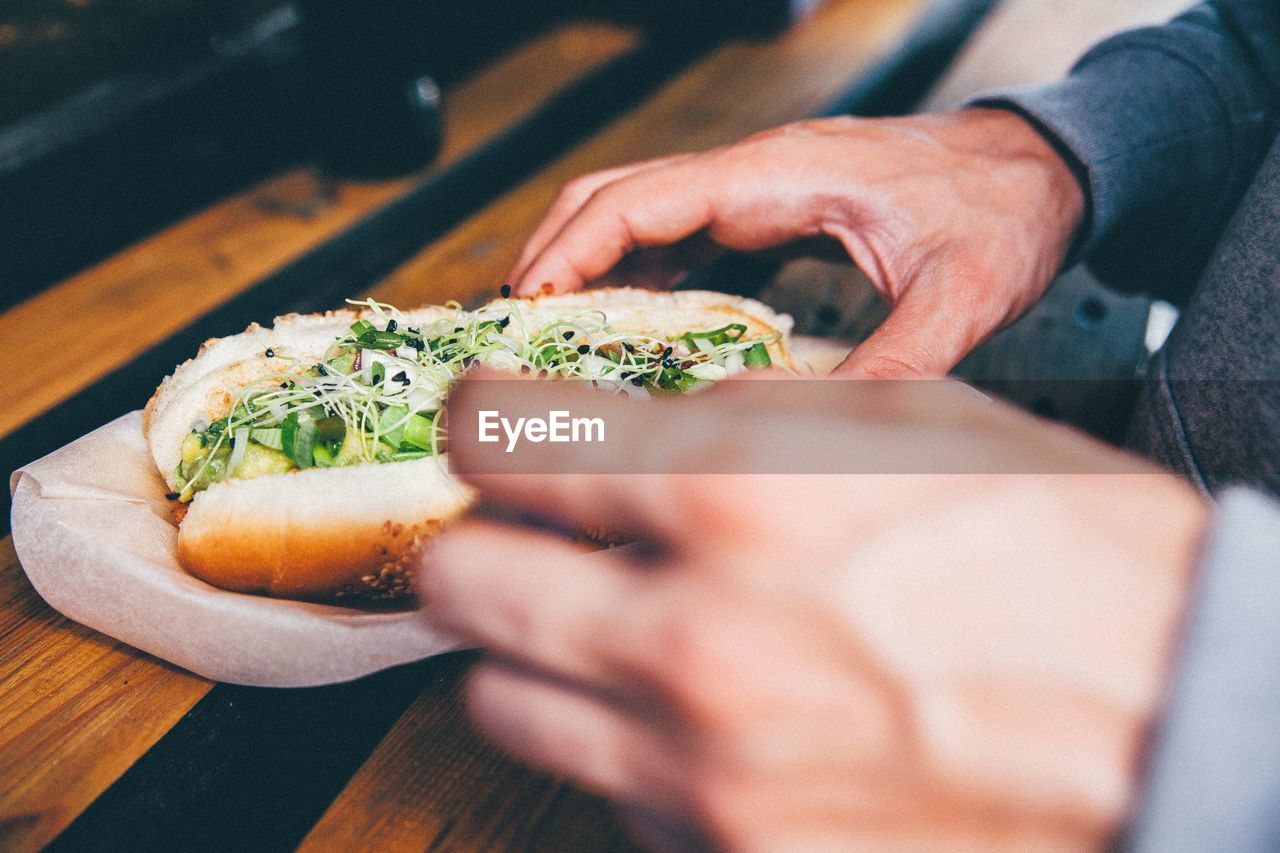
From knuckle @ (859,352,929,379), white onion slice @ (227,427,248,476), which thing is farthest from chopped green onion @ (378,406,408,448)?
knuckle @ (859,352,929,379)

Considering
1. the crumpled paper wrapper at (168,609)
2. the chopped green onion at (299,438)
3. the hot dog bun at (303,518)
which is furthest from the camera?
the chopped green onion at (299,438)

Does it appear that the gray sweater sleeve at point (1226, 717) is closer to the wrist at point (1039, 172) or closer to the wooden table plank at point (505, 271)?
the wooden table plank at point (505, 271)

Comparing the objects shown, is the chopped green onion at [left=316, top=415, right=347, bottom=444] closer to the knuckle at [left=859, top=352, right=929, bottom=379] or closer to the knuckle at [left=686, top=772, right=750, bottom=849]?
the knuckle at [left=859, top=352, right=929, bottom=379]

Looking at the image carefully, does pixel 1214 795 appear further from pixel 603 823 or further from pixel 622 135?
pixel 622 135

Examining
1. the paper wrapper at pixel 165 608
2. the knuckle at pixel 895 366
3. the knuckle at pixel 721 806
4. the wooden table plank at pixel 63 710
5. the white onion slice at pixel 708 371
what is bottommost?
the wooden table plank at pixel 63 710

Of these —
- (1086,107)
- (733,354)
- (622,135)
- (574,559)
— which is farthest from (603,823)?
(622,135)

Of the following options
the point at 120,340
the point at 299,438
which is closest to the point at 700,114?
the point at 120,340

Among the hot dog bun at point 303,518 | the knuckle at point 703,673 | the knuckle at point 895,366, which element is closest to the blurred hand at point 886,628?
the knuckle at point 703,673
